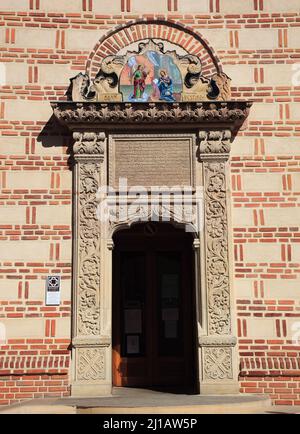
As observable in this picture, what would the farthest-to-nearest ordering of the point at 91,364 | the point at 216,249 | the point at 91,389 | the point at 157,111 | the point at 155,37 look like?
1. the point at 155,37
2. the point at 157,111
3. the point at 216,249
4. the point at 91,364
5. the point at 91,389

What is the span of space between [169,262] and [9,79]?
435cm

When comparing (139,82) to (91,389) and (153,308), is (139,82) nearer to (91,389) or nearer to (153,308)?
(153,308)

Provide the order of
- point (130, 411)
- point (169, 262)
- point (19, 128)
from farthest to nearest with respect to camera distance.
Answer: point (169, 262) < point (19, 128) < point (130, 411)

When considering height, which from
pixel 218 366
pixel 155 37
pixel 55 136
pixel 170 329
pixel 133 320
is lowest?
pixel 218 366

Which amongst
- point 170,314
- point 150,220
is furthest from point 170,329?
point 150,220

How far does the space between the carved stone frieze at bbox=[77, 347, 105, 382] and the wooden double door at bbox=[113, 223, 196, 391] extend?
3.57 feet

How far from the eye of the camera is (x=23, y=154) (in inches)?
393

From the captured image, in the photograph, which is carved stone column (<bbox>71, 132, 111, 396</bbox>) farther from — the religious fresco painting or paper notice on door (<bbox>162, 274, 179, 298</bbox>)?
paper notice on door (<bbox>162, 274, 179, 298</bbox>)

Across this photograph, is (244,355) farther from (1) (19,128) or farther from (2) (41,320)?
(1) (19,128)

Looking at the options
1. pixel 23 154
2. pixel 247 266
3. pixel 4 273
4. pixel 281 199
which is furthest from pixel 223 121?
pixel 4 273

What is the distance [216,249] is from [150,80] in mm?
3154

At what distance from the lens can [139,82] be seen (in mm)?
10102

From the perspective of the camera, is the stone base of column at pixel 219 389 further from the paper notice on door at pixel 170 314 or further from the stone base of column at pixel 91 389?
the paper notice on door at pixel 170 314

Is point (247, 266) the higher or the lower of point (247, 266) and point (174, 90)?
the lower
